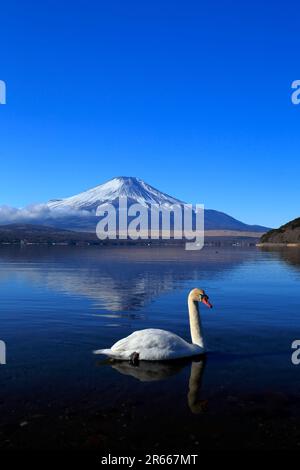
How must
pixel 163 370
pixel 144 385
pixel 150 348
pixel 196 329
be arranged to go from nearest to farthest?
pixel 144 385 < pixel 163 370 < pixel 150 348 < pixel 196 329

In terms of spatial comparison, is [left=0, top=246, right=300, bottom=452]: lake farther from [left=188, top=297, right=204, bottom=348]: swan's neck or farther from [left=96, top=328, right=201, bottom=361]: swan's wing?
[left=188, top=297, right=204, bottom=348]: swan's neck

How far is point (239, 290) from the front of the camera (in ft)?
123

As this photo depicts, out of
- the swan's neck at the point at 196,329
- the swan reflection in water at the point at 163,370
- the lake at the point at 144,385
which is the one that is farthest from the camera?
the swan's neck at the point at 196,329

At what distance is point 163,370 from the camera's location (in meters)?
14.5

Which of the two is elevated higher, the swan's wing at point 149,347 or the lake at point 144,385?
the swan's wing at point 149,347

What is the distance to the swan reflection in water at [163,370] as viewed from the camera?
13.3 metres

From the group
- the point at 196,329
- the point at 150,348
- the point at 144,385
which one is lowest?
the point at 144,385

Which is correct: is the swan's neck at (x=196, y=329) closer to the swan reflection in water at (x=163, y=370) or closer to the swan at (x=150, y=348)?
the swan reflection in water at (x=163, y=370)

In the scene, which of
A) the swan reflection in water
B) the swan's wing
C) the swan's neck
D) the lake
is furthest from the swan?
the swan's neck

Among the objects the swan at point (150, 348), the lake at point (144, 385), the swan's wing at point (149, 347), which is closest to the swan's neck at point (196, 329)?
the lake at point (144, 385)

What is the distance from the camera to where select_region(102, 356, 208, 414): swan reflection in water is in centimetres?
1329

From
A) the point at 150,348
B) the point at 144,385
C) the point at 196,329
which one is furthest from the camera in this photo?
the point at 196,329

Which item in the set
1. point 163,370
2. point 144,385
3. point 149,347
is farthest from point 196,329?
point 144,385

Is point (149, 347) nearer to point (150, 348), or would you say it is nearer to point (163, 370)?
point (150, 348)
